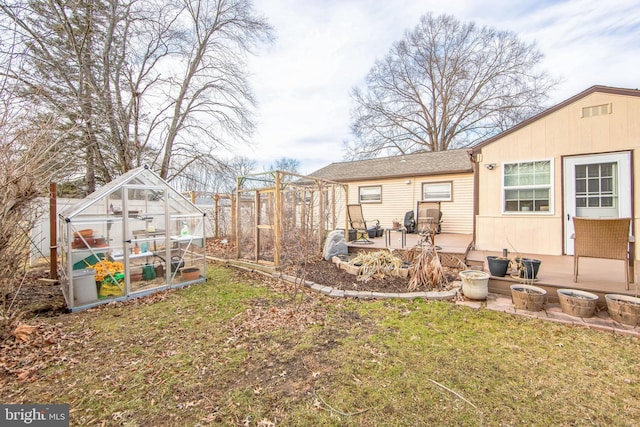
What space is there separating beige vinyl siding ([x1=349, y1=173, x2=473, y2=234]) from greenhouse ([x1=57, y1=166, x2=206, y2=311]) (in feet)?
27.6

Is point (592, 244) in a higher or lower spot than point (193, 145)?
lower

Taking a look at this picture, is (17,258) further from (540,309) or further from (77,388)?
(540,309)

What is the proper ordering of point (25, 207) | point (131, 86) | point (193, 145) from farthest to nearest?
1. point (193, 145)
2. point (131, 86)
3. point (25, 207)

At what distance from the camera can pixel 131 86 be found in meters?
9.58

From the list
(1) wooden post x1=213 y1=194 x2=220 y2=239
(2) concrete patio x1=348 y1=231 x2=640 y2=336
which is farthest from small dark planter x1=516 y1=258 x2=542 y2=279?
(1) wooden post x1=213 y1=194 x2=220 y2=239

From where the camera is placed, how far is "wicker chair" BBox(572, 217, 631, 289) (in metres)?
3.58

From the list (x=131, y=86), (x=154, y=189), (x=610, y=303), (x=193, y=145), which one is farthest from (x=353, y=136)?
(x=610, y=303)

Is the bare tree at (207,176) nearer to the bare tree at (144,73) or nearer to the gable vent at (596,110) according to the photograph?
the bare tree at (144,73)

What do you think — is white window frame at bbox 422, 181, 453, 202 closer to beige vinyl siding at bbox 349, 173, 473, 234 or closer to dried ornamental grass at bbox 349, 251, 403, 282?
A: beige vinyl siding at bbox 349, 173, 473, 234

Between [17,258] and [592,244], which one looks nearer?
[17,258]

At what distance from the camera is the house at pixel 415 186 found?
10594mm

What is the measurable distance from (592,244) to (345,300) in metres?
3.70

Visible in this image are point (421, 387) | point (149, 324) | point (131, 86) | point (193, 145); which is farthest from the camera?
point (193, 145)

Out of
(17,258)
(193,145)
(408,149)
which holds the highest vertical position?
(408,149)
